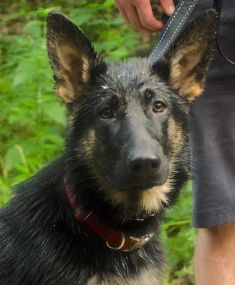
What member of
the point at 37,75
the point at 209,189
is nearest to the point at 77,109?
the point at 209,189

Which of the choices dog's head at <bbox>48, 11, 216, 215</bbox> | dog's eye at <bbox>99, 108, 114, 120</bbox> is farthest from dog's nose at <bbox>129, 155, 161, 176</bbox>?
dog's eye at <bbox>99, 108, 114, 120</bbox>


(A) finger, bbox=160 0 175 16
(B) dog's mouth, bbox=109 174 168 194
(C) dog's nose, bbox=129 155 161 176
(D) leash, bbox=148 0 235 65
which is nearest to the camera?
(C) dog's nose, bbox=129 155 161 176

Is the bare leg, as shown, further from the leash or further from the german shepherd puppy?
the leash

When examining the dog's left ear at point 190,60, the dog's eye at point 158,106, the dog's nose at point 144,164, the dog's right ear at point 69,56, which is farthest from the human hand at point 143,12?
the dog's nose at point 144,164

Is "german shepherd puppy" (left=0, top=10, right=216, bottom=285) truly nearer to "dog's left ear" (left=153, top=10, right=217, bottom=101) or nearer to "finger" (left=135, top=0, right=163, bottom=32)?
"dog's left ear" (left=153, top=10, right=217, bottom=101)

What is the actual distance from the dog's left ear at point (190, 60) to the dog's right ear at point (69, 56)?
337 mm

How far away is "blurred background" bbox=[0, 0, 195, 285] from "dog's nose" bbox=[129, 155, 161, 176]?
1.10 meters

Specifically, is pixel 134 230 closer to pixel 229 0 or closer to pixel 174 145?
pixel 174 145

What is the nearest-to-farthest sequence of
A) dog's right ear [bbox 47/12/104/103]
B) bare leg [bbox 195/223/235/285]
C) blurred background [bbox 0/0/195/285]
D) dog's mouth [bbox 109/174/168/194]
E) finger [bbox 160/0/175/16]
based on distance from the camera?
dog's mouth [bbox 109/174/168/194] < dog's right ear [bbox 47/12/104/103] < finger [bbox 160/0/175/16] < bare leg [bbox 195/223/235/285] < blurred background [bbox 0/0/195/285]

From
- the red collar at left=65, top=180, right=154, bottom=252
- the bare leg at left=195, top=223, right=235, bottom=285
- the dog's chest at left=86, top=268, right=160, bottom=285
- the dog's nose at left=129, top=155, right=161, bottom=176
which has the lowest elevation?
the bare leg at left=195, top=223, right=235, bottom=285

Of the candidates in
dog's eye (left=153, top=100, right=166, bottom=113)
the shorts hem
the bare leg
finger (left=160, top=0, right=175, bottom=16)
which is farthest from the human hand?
the bare leg

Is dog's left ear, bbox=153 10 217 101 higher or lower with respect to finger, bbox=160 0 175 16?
lower

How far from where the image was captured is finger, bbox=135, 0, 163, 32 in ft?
11.3

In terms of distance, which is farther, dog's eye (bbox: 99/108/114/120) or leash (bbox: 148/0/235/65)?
leash (bbox: 148/0/235/65)
